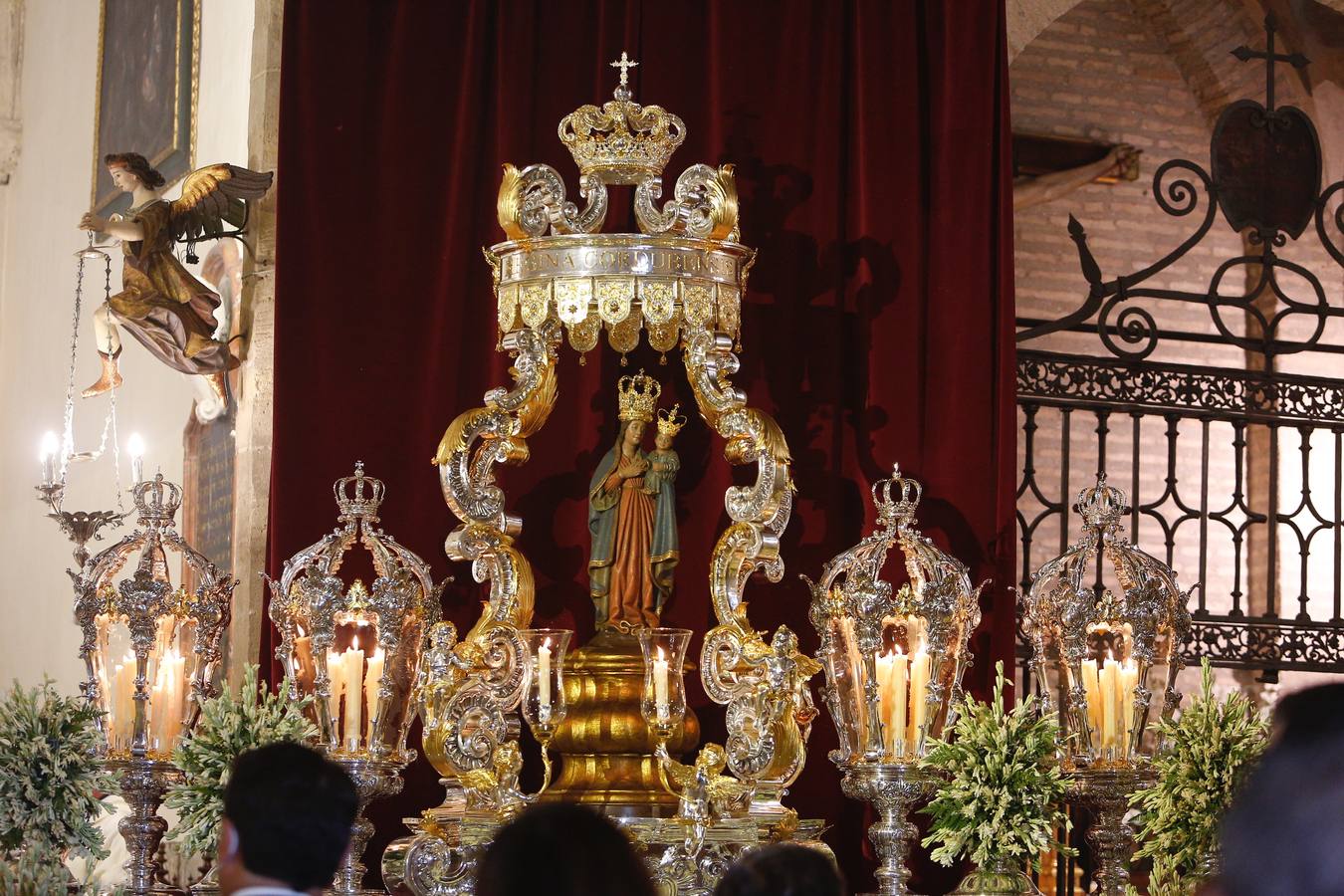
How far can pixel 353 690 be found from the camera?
6086 mm

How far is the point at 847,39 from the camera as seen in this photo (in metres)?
7.71

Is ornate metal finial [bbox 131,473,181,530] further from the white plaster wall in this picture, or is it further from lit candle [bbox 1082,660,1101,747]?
lit candle [bbox 1082,660,1101,747]

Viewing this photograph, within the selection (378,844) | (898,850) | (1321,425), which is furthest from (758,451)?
(1321,425)

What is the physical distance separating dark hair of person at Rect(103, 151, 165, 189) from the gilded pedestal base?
2996 millimetres

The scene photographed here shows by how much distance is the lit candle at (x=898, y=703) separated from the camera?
6137 millimetres

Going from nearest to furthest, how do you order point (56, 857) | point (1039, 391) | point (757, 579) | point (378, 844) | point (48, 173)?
point (56, 857), point (378, 844), point (757, 579), point (1039, 391), point (48, 173)

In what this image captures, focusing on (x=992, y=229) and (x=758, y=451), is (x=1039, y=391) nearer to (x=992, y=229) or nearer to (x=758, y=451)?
(x=992, y=229)

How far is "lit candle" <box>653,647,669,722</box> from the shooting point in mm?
5973

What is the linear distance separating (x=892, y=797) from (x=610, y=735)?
83 cm

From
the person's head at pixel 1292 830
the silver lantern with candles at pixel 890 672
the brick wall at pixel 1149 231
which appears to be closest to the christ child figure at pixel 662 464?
the silver lantern with candles at pixel 890 672

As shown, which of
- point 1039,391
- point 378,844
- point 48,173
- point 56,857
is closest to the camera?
point 56,857

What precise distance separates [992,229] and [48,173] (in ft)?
18.4

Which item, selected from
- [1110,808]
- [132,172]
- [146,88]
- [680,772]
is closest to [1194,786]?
[1110,808]

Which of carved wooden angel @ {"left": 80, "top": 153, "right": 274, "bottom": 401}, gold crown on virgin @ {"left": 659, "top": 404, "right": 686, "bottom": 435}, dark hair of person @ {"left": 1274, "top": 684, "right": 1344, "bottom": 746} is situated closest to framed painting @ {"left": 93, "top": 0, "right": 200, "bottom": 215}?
carved wooden angel @ {"left": 80, "top": 153, "right": 274, "bottom": 401}
